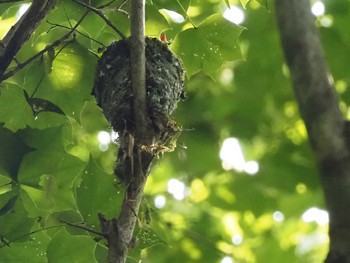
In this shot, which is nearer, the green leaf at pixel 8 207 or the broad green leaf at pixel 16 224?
the green leaf at pixel 8 207

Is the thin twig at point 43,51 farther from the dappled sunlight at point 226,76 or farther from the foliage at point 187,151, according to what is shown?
the dappled sunlight at point 226,76

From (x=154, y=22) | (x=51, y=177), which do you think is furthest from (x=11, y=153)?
(x=154, y=22)

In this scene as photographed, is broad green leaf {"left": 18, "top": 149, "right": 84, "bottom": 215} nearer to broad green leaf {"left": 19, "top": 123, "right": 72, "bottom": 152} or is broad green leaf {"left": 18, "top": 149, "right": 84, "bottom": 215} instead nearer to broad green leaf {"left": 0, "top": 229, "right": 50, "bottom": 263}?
broad green leaf {"left": 19, "top": 123, "right": 72, "bottom": 152}

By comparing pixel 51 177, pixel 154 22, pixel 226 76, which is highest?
pixel 226 76

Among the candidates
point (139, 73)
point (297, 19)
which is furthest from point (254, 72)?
point (297, 19)

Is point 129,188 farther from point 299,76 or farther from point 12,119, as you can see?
point 12,119

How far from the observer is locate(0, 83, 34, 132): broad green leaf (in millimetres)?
1954

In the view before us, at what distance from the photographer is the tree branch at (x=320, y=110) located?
78 centimetres

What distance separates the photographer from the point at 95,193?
1.83 metres

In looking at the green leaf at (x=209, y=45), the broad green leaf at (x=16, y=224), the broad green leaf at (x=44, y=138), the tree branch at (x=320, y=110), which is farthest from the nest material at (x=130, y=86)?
the tree branch at (x=320, y=110)

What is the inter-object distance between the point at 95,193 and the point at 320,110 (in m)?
1.06

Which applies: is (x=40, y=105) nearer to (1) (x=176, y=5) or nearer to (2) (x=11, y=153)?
(2) (x=11, y=153)

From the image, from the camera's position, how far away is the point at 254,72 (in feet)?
8.21

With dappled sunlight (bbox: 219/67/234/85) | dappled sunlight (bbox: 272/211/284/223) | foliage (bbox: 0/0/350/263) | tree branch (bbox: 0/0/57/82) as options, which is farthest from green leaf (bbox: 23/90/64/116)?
dappled sunlight (bbox: 272/211/284/223)
